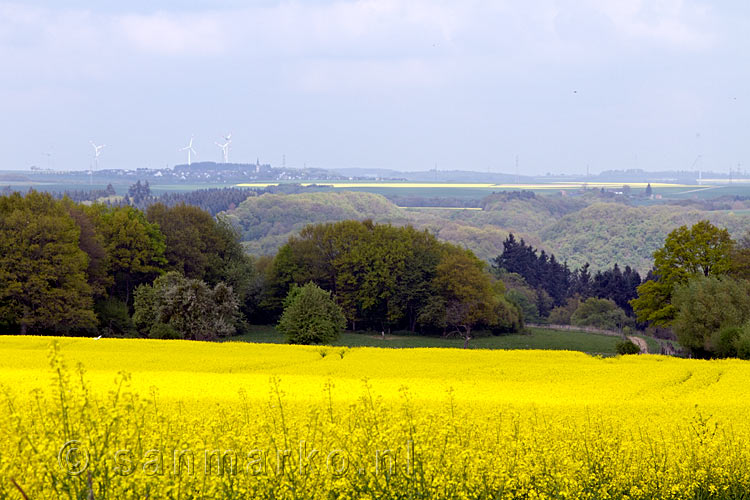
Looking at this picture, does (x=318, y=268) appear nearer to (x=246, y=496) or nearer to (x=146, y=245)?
(x=146, y=245)

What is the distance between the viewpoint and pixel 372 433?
11.0 meters

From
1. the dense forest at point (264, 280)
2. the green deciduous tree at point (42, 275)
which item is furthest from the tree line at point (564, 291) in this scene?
the green deciduous tree at point (42, 275)

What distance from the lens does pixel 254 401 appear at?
2180cm

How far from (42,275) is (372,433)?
209ft

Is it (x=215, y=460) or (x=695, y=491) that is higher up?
(x=215, y=460)

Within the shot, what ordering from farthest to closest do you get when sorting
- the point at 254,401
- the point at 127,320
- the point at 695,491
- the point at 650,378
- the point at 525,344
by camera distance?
the point at 525,344 → the point at 127,320 → the point at 650,378 → the point at 254,401 → the point at 695,491

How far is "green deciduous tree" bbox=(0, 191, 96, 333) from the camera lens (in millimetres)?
66875

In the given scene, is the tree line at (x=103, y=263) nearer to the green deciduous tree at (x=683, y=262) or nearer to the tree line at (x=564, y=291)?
the green deciduous tree at (x=683, y=262)

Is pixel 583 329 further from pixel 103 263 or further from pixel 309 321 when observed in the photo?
pixel 103 263

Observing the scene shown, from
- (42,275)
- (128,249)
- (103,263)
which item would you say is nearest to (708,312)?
(42,275)

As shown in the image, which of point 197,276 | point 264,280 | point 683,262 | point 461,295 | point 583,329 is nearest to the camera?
point 683,262

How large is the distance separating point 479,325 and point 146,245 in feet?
133

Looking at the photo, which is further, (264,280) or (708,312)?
(264,280)

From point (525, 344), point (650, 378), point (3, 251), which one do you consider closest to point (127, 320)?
point (3, 251)
